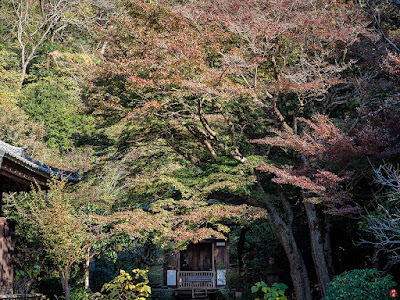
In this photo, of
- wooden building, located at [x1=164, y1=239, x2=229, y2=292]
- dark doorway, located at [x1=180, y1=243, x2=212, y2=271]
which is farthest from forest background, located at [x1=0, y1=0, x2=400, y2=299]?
dark doorway, located at [x1=180, y1=243, x2=212, y2=271]

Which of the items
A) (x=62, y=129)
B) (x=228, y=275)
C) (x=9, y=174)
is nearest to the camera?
(x=9, y=174)

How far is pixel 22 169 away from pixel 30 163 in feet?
0.66

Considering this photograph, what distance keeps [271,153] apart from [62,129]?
12741 mm

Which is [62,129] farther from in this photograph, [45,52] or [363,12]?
[363,12]

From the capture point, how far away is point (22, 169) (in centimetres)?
717

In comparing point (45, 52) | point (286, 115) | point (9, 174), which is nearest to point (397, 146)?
point (286, 115)

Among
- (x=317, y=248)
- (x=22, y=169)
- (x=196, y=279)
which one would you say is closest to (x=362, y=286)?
(x=317, y=248)

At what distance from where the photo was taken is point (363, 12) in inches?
429

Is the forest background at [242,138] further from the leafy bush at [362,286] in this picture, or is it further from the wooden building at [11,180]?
the wooden building at [11,180]

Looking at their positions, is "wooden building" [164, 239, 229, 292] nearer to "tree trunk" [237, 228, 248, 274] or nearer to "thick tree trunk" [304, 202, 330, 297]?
"tree trunk" [237, 228, 248, 274]

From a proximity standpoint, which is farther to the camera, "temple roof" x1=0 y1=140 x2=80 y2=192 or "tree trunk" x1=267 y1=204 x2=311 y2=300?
"tree trunk" x1=267 y1=204 x2=311 y2=300

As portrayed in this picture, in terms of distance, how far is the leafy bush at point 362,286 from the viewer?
672 cm

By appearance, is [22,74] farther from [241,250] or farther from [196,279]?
[241,250]

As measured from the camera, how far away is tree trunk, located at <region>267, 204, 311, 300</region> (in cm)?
1036
